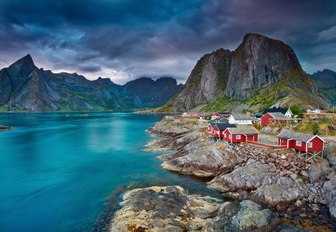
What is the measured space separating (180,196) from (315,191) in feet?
59.8

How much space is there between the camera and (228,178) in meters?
35.4

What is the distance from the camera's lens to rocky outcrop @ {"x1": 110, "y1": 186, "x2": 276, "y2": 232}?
72.3 feet

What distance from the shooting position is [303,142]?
3859 cm

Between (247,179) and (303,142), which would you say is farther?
(303,142)

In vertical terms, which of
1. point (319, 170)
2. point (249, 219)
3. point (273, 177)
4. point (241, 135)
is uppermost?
point (241, 135)

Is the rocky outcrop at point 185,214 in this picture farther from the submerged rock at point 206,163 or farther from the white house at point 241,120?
the white house at point 241,120

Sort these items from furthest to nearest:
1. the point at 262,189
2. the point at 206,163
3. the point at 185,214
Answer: the point at 206,163 → the point at 262,189 → the point at 185,214

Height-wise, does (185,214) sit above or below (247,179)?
below

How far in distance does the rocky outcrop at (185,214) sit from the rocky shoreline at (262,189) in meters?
0.10

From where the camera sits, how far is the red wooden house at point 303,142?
37.4 m

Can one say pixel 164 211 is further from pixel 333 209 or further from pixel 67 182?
pixel 67 182

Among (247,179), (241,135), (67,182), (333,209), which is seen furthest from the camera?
(241,135)

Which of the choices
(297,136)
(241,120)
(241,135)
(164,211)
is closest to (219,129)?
(241,135)

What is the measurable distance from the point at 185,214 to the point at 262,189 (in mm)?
12564
